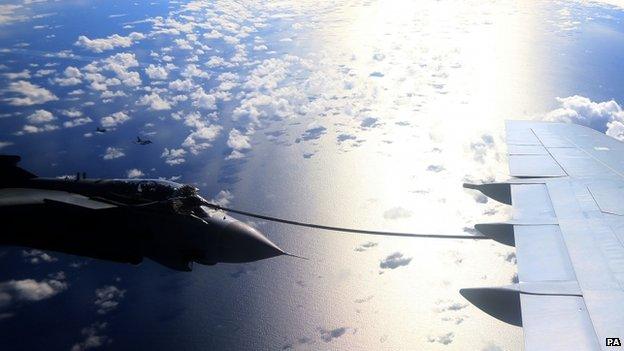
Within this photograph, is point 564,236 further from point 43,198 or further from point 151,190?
point 43,198

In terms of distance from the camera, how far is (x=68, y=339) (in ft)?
589

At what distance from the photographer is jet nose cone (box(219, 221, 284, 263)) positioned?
17.1 m

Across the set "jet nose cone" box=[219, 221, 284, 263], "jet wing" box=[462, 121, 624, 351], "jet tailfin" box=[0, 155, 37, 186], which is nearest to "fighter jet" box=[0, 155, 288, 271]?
"jet nose cone" box=[219, 221, 284, 263]

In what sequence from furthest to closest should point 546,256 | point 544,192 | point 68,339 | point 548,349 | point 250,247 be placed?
point 68,339, point 250,247, point 544,192, point 546,256, point 548,349

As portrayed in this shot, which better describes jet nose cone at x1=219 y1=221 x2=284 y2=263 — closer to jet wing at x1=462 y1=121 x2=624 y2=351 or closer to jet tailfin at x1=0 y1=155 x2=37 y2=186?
jet wing at x1=462 y1=121 x2=624 y2=351

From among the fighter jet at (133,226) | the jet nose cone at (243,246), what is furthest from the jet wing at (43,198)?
the jet nose cone at (243,246)

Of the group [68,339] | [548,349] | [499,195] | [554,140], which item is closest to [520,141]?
[554,140]

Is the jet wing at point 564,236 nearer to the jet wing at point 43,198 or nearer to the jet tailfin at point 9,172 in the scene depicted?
the jet wing at point 43,198

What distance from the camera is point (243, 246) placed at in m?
17.3

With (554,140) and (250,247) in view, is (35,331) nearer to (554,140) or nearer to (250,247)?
(250,247)

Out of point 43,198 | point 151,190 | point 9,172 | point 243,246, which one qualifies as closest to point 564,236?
point 243,246

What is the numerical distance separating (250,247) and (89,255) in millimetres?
10330

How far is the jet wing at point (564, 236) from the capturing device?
7.61 meters

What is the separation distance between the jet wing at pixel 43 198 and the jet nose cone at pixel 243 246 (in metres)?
7.01
